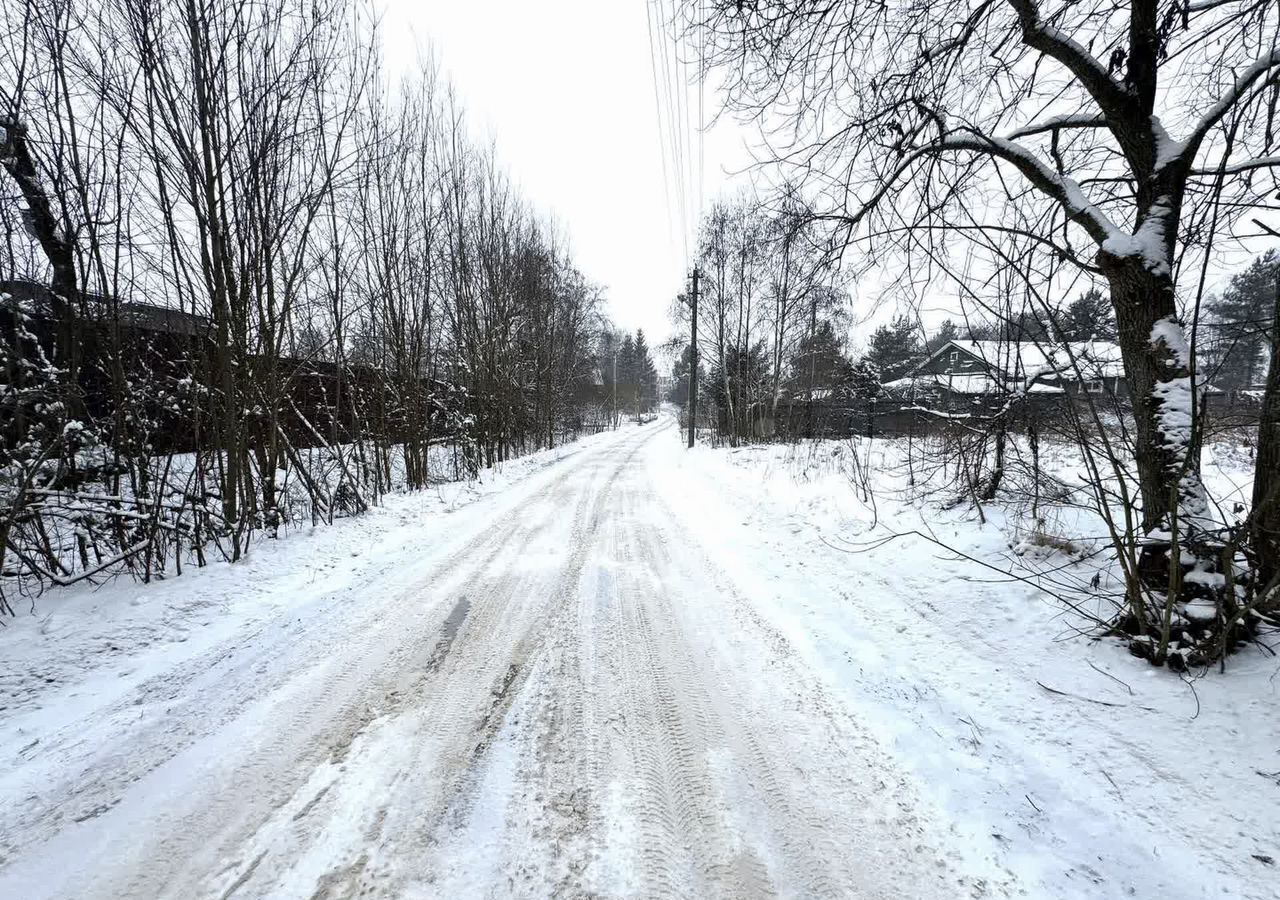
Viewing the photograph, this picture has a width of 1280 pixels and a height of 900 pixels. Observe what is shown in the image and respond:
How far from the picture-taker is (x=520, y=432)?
17.8 m

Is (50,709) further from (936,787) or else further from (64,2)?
(64,2)

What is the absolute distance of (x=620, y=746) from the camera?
2191mm

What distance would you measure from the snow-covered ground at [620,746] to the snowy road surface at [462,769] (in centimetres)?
1

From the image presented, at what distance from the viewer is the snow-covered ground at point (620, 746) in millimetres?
1601

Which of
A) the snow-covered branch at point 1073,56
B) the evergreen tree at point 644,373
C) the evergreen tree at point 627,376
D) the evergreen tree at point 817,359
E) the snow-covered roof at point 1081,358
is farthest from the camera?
the evergreen tree at point 644,373

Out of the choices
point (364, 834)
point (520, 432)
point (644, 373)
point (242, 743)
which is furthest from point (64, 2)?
point (644, 373)

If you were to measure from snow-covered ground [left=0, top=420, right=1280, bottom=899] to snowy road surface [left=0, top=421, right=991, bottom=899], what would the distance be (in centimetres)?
1

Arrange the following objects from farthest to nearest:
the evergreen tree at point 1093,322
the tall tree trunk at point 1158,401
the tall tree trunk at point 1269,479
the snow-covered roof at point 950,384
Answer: the snow-covered roof at point 950,384, the evergreen tree at point 1093,322, the tall tree trunk at point 1158,401, the tall tree trunk at point 1269,479

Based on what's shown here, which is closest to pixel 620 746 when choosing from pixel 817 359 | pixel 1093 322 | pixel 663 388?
pixel 1093 322

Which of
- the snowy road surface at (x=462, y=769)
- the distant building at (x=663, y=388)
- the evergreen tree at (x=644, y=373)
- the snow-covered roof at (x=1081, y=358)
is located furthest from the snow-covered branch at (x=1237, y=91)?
→ the distant building at (x=663, y=388)

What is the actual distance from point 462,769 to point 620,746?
691 millimetres

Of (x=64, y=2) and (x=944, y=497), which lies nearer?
(x=64, y=2)

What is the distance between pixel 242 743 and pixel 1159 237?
5.49 m

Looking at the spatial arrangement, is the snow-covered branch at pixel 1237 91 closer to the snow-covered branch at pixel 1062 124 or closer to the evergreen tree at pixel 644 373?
the snow-covered branch at pixel 1062 124
